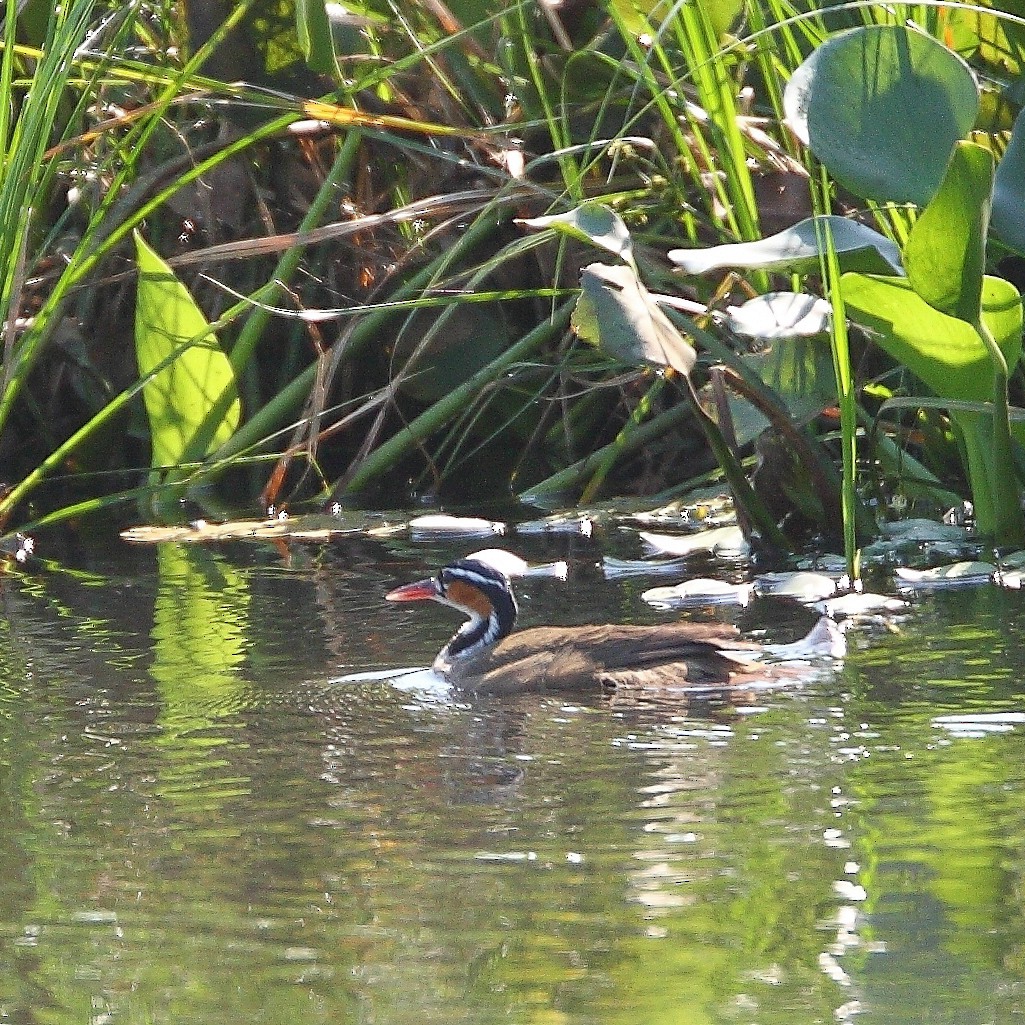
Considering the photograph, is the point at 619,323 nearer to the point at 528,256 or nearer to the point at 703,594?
the point at 703,594

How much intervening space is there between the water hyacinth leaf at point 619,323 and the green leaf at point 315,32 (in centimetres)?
212

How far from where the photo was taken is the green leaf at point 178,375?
7.91 meters

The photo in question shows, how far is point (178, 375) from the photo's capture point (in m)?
8.03

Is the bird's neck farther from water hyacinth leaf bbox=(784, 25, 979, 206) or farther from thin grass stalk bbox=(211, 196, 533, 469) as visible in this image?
thin grass stalk bbox=(211, 196, 533, 469)

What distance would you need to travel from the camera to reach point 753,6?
5688 mm

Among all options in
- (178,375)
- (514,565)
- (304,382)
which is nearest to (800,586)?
(514,565)

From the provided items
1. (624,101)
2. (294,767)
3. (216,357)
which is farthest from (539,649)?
(216,357)

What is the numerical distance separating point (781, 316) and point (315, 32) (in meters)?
2.71

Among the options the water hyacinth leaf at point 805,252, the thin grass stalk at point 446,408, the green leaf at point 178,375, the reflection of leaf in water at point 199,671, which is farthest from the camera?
the green leaf at point 178,375

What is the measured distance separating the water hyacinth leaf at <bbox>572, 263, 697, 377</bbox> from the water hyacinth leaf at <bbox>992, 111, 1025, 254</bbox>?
36.0 inches

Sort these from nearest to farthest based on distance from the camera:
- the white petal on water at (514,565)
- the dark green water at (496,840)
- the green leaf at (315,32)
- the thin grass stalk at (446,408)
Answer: the dark green water at (496,840) < the white petal on water at (514,565) < the green leaf at (315,32) < the thin grass stalk at (446,408)

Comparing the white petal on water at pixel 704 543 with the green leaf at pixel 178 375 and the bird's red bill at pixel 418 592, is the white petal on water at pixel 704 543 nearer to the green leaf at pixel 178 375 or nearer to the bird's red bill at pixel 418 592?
the bird's red bill at pixel 418 592

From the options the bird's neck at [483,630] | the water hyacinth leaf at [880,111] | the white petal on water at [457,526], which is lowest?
the bird's neck at [483,630]

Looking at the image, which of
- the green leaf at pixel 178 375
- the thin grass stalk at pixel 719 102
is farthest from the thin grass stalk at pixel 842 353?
the green leaf at pixel 178 375
